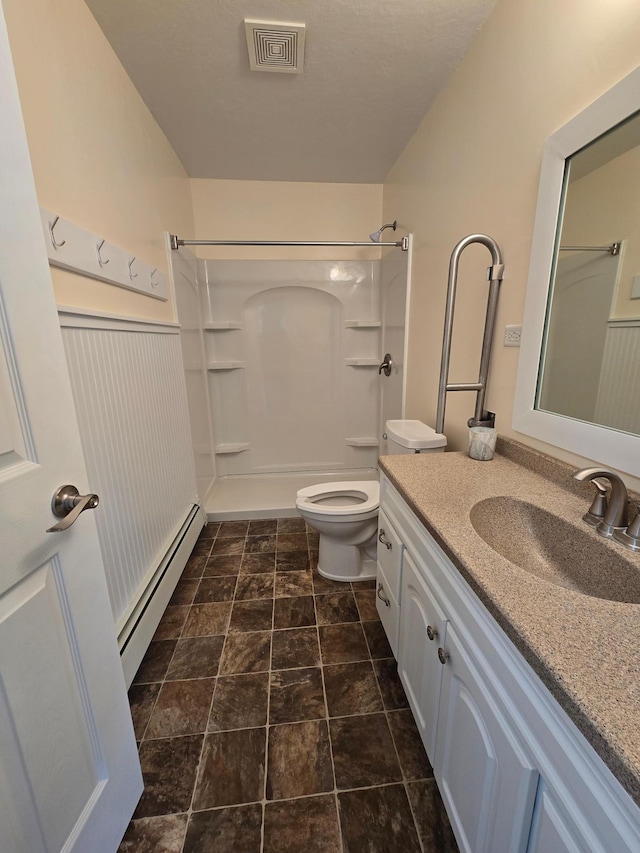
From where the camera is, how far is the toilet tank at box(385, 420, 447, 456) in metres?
1.46

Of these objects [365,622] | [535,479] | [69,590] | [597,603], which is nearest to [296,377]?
[365,622]

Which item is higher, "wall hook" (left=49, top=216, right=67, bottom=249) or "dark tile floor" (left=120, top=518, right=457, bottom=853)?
"wall hook" (left=49, top=216, right=67, bottom=249)

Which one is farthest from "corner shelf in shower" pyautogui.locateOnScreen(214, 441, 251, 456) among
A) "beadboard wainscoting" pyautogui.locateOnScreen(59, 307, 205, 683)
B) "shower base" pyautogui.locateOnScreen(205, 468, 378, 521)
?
"beadboard wainscoting" pyautogui.locateOnScreen(59, 307, 205, 683)

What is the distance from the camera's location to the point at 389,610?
1.31 meters

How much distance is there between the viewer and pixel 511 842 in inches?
22.2

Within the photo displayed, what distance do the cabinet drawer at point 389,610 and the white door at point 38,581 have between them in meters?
0.88

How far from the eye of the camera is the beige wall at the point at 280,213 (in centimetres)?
255

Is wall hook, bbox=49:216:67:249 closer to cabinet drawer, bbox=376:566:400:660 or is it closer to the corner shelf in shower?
cabinet drawer, bbox=376:566:400:660

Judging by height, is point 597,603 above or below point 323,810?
above

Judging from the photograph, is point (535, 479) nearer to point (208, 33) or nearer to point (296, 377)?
point (208, 33)

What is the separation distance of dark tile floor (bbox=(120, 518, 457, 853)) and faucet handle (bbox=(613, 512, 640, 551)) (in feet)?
2.92

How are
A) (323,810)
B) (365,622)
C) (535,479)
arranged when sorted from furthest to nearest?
(365,622) < (535,479) < (323,810)

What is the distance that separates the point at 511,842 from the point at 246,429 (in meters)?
2.71

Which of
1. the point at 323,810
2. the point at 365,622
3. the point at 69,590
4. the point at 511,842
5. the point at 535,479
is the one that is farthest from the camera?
the point at 365,622
